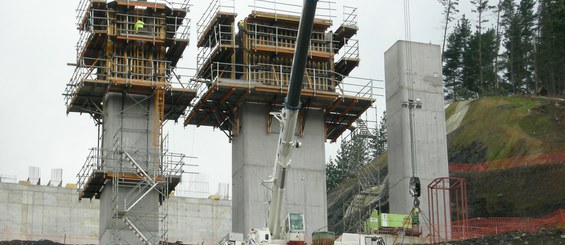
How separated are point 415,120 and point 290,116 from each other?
14.5 meters

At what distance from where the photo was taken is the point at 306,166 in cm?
6144

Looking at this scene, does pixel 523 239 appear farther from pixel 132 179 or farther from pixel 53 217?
pixel 53 217

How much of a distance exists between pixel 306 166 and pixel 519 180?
1179cm

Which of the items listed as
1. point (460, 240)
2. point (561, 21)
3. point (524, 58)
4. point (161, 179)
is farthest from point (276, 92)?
point (524, 58)

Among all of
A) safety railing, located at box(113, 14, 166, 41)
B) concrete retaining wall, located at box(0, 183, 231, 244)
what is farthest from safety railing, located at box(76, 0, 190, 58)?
concrete retaining wall, located at box(0, 183, 231, 244)

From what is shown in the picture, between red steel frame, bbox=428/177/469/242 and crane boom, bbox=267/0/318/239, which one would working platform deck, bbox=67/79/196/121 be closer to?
crane boom, bbox=267/0/318/239

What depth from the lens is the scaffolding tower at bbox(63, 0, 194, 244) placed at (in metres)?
58.1

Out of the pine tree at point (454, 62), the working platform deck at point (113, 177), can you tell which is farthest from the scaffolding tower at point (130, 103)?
the pine tree at point (454, 62)

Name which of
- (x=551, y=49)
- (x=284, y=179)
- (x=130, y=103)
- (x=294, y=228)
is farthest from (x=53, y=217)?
(x=551, y=49)

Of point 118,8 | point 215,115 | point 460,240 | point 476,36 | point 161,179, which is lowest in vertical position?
point 460,240

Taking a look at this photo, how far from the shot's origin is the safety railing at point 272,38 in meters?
61.9

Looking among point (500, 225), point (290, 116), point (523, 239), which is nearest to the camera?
point (290, 116)

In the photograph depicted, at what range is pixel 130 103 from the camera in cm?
6047

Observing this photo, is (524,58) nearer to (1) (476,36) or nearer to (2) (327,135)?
(1) (476,36)
